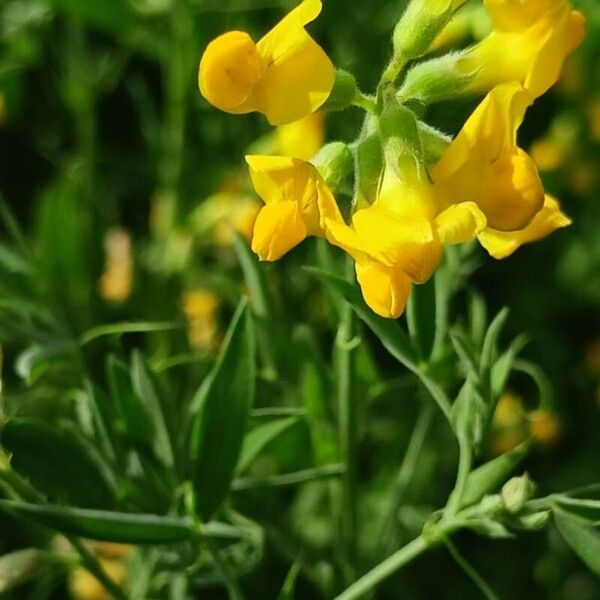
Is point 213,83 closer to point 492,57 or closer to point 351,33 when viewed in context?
point 492,57

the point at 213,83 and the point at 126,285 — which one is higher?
the point at 213,83

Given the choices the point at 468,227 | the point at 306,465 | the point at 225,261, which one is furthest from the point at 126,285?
the point at 468,227

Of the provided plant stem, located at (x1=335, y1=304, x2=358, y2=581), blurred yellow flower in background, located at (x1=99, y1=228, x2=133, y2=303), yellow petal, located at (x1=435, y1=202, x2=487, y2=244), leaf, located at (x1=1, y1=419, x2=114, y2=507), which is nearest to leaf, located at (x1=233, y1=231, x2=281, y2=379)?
plant stem, located at (x1=335, y1=304, x2=358, y2=581)

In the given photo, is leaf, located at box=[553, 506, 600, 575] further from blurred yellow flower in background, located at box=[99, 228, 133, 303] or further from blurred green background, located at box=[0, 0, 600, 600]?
blurred yellow flower in background, located at box=[99, 228, 133, 303]

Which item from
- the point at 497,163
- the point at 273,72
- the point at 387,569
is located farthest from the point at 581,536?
the point at 273,72

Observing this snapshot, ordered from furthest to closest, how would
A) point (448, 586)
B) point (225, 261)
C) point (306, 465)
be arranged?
point (225, 261)
point (448, 586)
point (306, 465)

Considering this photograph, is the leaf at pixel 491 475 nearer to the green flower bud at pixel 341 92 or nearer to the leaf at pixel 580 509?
the leaf at pixel 580 509

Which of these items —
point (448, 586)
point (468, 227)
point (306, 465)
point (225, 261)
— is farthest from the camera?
point (225, 261)
